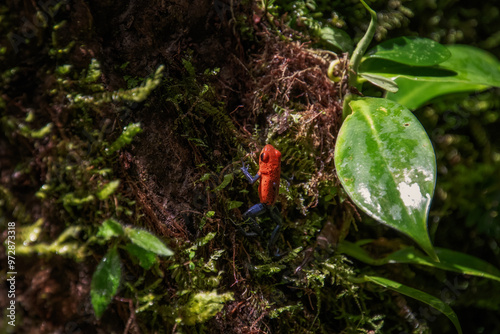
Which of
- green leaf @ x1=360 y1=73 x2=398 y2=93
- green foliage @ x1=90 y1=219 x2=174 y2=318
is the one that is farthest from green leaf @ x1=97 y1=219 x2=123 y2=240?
green leaf @ x1=360 y1=73 x2=398 y2=93

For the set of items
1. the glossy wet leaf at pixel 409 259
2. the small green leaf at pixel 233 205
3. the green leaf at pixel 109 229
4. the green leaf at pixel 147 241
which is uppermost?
the green leaf at pixel 109 229

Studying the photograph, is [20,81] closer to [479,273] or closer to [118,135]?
[118,135]

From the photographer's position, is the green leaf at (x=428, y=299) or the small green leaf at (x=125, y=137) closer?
the small green leaf at (x=125, y=137)

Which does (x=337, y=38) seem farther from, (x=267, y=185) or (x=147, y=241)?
(x=147, y=241)

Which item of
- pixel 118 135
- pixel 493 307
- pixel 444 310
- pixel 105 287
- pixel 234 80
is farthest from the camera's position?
pixel 493 307

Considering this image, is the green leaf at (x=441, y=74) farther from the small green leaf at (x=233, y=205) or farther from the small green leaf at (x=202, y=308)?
the small green leaf at (x=202, y=308)

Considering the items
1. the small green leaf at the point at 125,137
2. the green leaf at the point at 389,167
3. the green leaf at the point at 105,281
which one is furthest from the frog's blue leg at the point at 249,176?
the green leaf at the point at 105,281

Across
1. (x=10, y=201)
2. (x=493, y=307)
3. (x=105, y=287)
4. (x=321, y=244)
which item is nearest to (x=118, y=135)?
(x=10, y=201)
